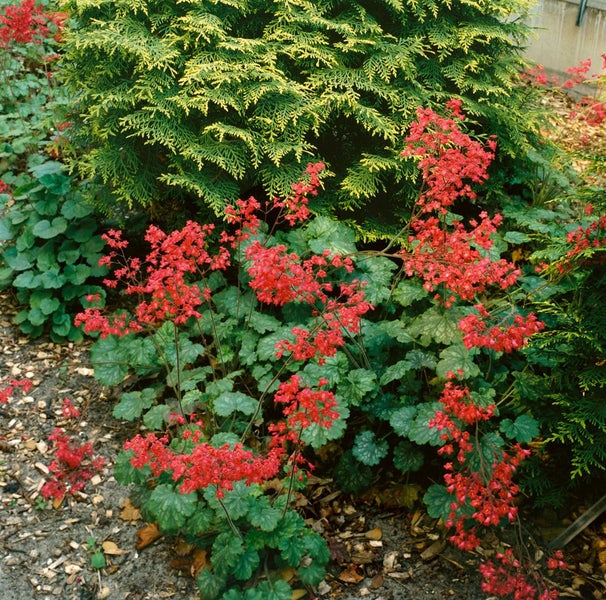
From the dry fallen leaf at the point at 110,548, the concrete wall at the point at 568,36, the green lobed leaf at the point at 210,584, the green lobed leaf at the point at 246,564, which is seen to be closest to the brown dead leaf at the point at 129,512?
the dry fallen leaf at the point at 110,548

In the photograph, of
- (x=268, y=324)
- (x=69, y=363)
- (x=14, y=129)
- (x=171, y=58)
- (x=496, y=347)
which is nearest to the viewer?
(x=496, y=347)

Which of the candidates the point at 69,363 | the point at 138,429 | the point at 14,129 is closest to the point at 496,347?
the point at 138,429

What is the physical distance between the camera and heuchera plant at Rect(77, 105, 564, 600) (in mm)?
2680

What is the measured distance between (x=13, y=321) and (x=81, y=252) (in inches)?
26.9

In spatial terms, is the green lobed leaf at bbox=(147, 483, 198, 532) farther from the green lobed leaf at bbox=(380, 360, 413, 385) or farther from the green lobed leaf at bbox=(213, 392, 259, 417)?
the green lobed leaf at bbox=(380, 360, 413, 385)

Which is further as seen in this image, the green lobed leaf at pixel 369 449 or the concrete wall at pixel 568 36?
the concrete wall at pixel 568 36

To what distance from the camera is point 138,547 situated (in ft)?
10.4

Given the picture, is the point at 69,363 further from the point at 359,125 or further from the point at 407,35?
the point at 407,35

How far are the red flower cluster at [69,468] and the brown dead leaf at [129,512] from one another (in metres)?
0.25

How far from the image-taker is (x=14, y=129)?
18.4ft

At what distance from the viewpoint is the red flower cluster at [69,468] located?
124 inches

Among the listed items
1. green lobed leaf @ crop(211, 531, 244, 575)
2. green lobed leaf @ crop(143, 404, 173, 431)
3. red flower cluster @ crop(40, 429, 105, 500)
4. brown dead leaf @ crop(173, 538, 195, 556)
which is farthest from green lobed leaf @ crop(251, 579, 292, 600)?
red flower cluster @ crop(40, 429, 105, 500)

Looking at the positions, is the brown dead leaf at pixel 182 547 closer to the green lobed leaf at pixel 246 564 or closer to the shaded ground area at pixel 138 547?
the shaded ground area at pixel 138 547

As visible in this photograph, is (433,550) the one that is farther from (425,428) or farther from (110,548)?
(110,548)
